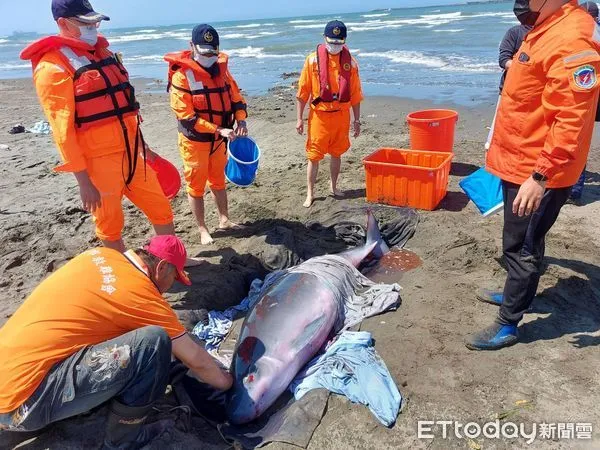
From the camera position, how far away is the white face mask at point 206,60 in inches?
193

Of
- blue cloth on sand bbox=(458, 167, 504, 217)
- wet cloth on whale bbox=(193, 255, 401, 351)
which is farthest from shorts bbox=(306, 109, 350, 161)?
blue cloth on sand bbox=(458, 167, 504, 217)

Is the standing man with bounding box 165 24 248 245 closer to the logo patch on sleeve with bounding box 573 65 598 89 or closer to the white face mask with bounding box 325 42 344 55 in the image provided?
the white face mask with bounding box 325 42 344 55

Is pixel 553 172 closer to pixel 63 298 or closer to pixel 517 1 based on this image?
pixel 517 1

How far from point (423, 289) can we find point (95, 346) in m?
2.82

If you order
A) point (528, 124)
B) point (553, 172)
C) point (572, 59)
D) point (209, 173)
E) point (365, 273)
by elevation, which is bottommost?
point (365, 273)

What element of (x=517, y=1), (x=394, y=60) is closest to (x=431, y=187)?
(x=517, y=1)

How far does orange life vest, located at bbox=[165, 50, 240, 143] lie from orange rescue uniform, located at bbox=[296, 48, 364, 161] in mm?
1184

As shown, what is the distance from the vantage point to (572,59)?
2.66 m

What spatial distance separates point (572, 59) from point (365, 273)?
9.49ft

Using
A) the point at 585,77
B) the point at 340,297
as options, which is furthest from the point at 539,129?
the point at 340,297

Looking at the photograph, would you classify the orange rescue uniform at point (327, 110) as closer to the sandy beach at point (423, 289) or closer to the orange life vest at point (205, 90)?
the sandy beach at point (423, 289)

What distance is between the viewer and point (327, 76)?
5836 millimetres

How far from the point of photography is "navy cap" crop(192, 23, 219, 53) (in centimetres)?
477

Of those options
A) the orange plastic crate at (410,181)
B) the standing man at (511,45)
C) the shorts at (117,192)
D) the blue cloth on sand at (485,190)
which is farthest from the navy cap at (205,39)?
the standing man at (511,45)
